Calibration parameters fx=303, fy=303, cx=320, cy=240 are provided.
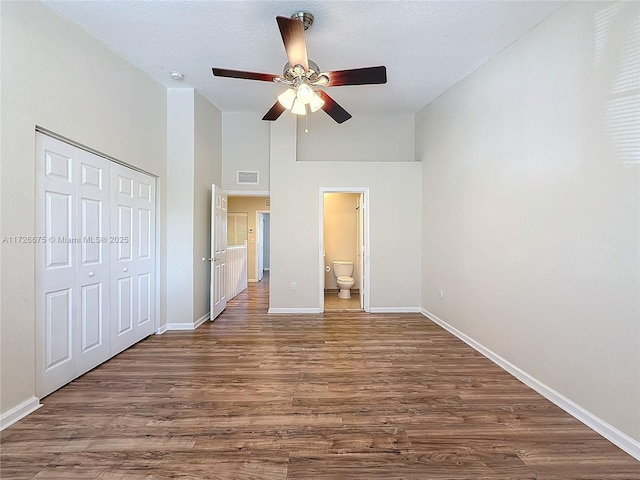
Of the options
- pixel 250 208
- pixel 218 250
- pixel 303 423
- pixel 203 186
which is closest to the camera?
pixel 303 423

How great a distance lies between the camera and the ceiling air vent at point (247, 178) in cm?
504

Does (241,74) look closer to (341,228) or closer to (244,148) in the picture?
(244,148)

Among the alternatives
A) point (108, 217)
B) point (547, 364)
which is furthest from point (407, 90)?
point (108, 217)

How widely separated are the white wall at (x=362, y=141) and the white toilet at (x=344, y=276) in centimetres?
213

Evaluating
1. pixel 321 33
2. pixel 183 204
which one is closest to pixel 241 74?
pixel 321 33

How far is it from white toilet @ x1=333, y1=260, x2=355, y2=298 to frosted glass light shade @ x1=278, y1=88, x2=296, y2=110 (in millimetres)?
3737

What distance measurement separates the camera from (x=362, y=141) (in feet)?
16.9

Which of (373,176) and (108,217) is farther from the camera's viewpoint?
(373,176)

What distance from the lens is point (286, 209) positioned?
15.5 ft

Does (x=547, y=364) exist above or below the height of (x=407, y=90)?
below

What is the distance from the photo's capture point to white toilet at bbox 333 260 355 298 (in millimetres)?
5871

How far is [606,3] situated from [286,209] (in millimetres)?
3791

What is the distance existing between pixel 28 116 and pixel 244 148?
10.2ft

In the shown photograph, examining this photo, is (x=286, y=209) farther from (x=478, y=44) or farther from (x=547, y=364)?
(x=547, y=364)
